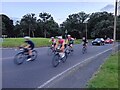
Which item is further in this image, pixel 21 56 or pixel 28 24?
pixel 28 24

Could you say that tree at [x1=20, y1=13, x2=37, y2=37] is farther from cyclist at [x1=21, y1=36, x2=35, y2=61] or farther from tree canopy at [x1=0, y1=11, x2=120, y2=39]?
cyclist at [x1=21, y1=36, x2=35, y2=61]

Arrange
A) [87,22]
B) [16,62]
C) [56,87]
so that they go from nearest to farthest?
[56,87] < [16,62] < [87,22]

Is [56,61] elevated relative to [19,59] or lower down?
lower down

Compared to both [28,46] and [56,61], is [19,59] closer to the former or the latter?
[28,46]

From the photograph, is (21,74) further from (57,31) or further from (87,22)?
(87,22)

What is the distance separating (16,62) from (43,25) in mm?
116823

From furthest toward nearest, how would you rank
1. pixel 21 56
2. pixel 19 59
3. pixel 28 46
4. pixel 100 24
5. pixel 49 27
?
1. pixel 49 27
2. pixel 100 24
3. pixel 28 46
4. pixel 21 56
5. pixel 19 59

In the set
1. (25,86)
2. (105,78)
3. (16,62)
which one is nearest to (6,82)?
(25,86)

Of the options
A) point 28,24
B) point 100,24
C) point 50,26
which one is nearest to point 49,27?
point 50,26

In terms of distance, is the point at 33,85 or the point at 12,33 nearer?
the point at 33,85

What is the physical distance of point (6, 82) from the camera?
1134 cm

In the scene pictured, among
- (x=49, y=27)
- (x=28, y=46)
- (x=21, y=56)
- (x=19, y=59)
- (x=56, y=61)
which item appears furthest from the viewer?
(x=49, y=27)

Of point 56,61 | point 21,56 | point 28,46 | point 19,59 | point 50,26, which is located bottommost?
point 56,61

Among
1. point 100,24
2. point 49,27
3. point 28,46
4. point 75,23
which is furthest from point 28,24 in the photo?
point 28,46
